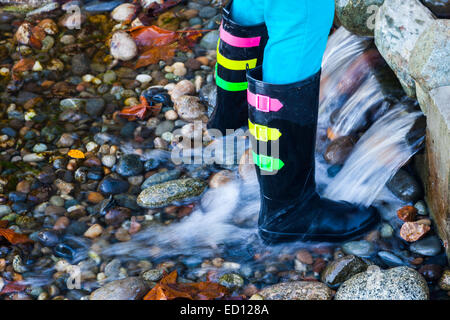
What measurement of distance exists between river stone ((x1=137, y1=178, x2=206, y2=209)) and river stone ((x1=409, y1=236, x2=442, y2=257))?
44.0 inches

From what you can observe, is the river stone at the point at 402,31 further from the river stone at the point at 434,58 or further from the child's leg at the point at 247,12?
the child's leg at the point at 247,12

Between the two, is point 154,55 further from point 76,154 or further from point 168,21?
point 76,154

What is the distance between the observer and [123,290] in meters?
2.39

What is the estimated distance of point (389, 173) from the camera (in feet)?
Result: 9.32

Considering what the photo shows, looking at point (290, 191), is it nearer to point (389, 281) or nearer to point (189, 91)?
point (389, 281)

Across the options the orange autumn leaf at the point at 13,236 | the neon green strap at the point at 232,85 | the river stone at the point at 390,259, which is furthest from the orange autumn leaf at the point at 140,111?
the river stone at the point at 390,259

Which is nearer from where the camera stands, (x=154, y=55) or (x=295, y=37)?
(x=295, y=37)

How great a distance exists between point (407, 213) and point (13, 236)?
76.3 inches

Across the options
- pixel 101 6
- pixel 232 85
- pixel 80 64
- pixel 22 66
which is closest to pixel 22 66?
pixel 22 66

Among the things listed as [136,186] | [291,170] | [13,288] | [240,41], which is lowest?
[13,288]

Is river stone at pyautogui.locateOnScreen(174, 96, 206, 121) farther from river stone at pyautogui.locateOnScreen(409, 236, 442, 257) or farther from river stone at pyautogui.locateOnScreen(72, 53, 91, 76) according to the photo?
river stone at pyautogui.locateOnScreen(409, 236, 442, 257)

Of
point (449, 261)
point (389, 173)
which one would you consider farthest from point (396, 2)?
point (449, 261)

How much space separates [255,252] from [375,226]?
0.60 meters

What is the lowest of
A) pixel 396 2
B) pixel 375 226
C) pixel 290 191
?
pixel 375 226
